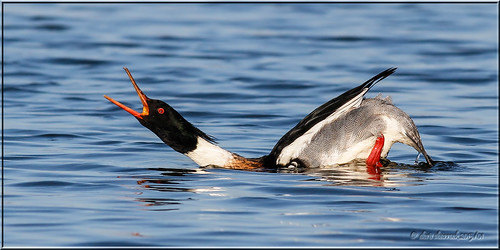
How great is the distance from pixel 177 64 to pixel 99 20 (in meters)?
7.31

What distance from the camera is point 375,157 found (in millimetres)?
10984

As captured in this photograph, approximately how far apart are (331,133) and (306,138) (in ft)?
1.03

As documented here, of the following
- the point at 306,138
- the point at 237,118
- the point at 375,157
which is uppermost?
the point at 306,138

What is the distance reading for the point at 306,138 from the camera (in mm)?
11016

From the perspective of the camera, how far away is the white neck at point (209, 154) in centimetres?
1148

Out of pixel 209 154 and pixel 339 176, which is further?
pixel 209 154

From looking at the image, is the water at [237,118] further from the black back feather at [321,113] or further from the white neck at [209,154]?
the black back feather at [321,113]

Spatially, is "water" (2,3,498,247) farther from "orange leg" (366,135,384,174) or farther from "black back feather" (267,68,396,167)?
"black back feather" (267,68,396,167)

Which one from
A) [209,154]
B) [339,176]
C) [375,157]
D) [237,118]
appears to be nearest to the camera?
[339,176]

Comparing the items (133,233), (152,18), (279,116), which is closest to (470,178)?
(133,233)

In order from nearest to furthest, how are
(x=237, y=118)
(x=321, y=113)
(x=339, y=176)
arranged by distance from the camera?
1. (x=339, y=176)
2. (x=321, y=113)
3. (x=237, y=118)

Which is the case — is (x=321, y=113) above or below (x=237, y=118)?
above

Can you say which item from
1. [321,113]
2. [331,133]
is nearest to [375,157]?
[331,133]

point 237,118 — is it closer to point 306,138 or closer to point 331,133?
point 306,138
